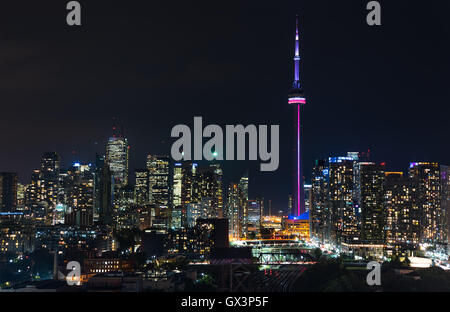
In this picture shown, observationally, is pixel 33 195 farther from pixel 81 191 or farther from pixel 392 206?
pixel 392 206

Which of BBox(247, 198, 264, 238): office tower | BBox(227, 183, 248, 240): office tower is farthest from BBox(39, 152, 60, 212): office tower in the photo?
BBox(247, 198, 264, 238): office tower

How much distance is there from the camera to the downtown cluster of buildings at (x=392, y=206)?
51281 millimetres

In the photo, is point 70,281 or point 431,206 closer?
point 70,281

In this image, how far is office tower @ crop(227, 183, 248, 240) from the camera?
66125mm

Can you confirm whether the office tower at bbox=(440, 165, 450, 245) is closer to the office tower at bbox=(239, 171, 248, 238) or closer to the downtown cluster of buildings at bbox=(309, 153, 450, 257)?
the downtown cluster of buildings at bbox=(309, 153, 450, 257)

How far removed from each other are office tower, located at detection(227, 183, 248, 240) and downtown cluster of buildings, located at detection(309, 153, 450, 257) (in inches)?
506

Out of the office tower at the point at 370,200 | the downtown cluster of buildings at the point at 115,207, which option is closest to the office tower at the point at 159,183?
A: the downtown cluster of buildings at the point at 115,207

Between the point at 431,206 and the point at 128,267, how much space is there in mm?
32334

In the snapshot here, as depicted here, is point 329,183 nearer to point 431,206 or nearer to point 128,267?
point 431,206

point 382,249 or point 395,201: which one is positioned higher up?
point 395,201

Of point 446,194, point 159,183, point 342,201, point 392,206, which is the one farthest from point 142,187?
point 446,194

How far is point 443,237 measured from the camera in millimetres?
50562
